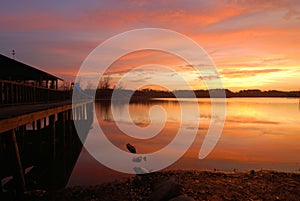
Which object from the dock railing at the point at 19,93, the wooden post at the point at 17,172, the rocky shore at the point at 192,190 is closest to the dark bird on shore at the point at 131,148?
the dock railing at the point at 19,93

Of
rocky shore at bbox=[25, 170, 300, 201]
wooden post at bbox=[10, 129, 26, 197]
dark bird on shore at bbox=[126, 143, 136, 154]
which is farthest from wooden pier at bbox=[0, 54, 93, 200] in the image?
dark bird on shore at bbox=[126, 143, 136, 154]

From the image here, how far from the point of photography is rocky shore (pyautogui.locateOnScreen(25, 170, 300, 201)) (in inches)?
292

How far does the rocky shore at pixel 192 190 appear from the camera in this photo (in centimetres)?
741

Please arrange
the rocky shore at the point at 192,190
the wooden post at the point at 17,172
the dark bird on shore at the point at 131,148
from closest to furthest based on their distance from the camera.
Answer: the rocky shore at the point at 192,190
the wooden post at the point at 17,172
the dark bird on shore at the point at 131,148

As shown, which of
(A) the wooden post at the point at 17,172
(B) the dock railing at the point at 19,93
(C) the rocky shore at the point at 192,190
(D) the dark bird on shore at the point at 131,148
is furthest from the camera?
(D) the dark bird on shore at the point at 131,148

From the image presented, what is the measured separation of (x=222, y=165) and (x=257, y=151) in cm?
500

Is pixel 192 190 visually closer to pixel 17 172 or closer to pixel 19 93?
pixel 17 172

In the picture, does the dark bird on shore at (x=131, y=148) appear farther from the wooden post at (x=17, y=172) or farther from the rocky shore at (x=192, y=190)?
the wooden post at (x=17, y=172)

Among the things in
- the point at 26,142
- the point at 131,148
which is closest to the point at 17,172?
the point at 26,142

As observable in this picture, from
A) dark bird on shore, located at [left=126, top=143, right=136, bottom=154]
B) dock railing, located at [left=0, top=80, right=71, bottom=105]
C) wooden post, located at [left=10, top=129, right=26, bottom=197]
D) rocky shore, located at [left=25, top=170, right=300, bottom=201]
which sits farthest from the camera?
dark bird on shore, located at [left=126, top=143, right=136, bottom=154]

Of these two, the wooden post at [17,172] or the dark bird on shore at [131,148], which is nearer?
the wooden post at [17,172]

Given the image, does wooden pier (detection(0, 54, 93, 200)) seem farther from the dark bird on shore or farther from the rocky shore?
the dark bird on shore

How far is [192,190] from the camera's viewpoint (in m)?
8.09

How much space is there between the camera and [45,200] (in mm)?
7785
